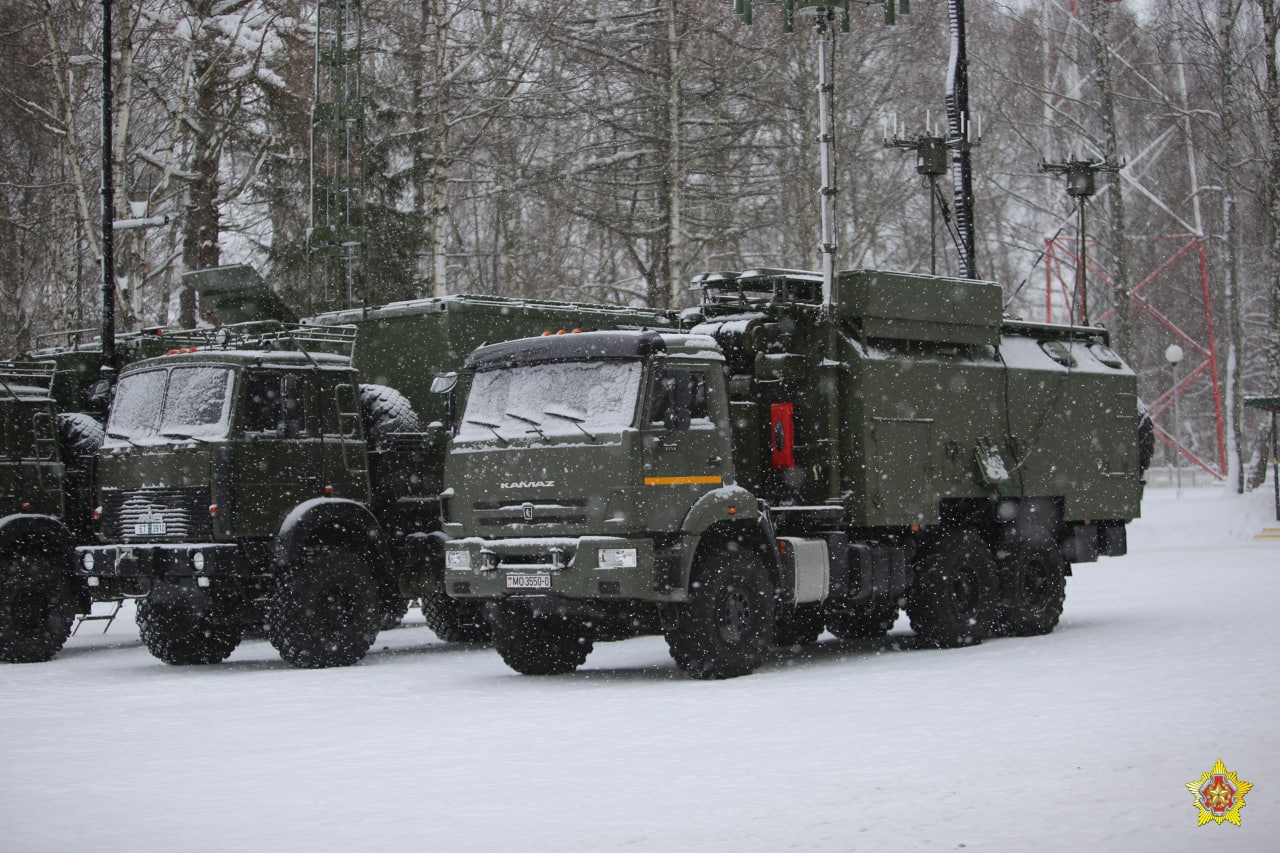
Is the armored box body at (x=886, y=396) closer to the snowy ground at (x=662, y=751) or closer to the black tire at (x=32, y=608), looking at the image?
the snowy ground at (x=662, y=751)

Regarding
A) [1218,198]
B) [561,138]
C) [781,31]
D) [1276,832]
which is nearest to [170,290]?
[561,138]

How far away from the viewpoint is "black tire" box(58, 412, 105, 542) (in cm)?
1864

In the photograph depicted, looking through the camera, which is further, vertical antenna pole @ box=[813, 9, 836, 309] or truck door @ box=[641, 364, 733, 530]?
vertical antenna pole @ box=[813, 9, 836, 309]

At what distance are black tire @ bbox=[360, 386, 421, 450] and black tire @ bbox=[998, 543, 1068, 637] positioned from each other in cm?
660

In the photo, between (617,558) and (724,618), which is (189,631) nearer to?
(617,558)

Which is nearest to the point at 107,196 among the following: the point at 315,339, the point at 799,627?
the point at 315,339

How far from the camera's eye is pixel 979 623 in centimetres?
1762

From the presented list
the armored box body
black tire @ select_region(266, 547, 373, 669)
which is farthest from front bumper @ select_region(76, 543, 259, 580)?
the armored box body

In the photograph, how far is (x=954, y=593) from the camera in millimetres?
17344

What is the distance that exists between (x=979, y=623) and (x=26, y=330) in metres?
26.3

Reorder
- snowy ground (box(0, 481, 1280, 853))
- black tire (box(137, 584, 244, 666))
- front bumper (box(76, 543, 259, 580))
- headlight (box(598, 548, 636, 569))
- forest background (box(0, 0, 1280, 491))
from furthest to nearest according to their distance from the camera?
forest background (box(0, 0, 1280, 491)), black tire (box(137, 584, 244, 666)), front bumper (box(76, 543, 259, 580)), headlight (box(598, 548, 636, 569)), snowy ground (box(0, 481, 1280, 853))

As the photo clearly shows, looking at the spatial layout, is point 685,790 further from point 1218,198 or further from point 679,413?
point 1218,198

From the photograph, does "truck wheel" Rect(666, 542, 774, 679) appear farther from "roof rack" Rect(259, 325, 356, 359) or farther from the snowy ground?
"roof rack" Rect(259, 325, 356, 359)

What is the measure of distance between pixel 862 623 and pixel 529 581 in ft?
20.4
